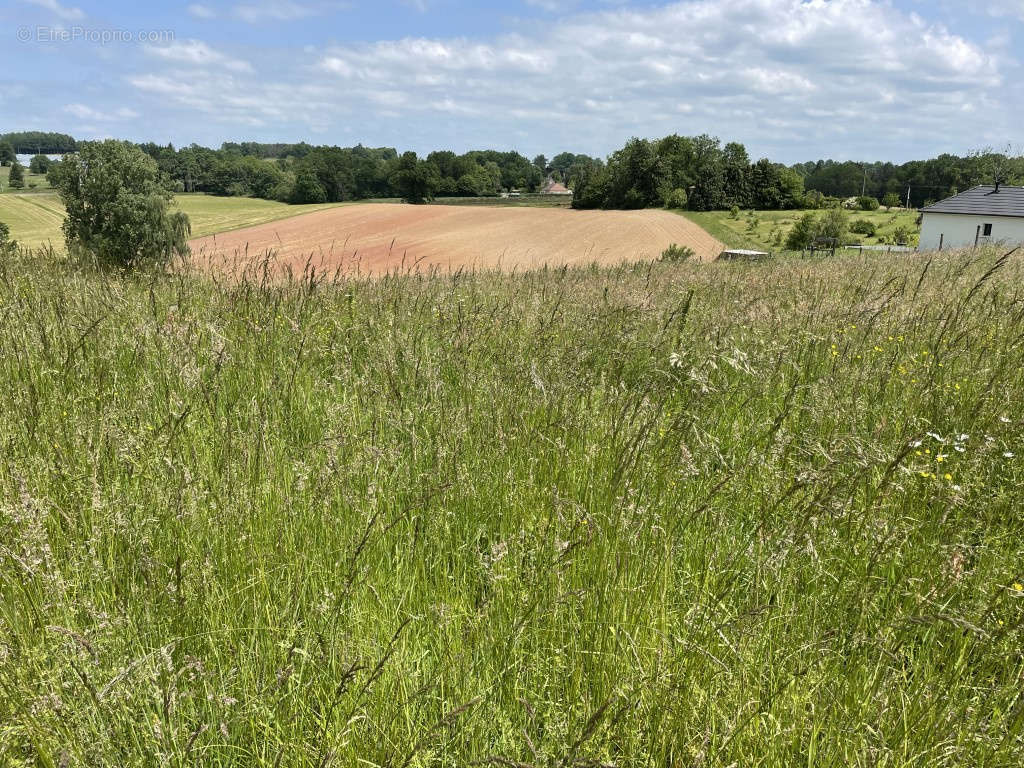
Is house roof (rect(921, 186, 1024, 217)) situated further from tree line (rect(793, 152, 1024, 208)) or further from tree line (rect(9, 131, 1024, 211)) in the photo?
tree line (rect(793, 152, 1024, 208))

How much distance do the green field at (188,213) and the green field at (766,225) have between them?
1955 inches

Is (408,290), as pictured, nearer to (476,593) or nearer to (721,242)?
(476,593)

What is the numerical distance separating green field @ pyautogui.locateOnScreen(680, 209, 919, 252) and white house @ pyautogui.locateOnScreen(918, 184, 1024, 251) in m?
5.38

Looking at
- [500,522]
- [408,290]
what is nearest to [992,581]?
[500,522]

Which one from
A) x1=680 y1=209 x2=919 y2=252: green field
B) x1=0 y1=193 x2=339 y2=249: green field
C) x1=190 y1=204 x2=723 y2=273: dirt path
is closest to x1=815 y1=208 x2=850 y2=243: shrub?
x1=680 y1=209 x2=919 y2=252: green field

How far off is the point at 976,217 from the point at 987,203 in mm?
1903

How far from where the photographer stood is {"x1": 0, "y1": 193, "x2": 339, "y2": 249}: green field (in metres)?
54.3

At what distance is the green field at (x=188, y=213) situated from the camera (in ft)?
178

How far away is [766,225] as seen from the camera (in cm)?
6806

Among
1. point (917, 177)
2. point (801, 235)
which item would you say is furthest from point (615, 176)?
point (917, 177)

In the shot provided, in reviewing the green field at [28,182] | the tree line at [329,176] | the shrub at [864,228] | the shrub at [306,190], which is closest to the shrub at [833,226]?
the shrub at [864,228]

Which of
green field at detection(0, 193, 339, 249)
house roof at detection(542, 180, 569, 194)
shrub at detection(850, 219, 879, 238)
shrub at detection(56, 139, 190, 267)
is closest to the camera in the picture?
shrub at detection(56, 139, 190, 267)

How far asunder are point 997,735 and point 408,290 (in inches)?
227

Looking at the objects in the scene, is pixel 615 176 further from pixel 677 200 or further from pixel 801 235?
pixel 801 235
